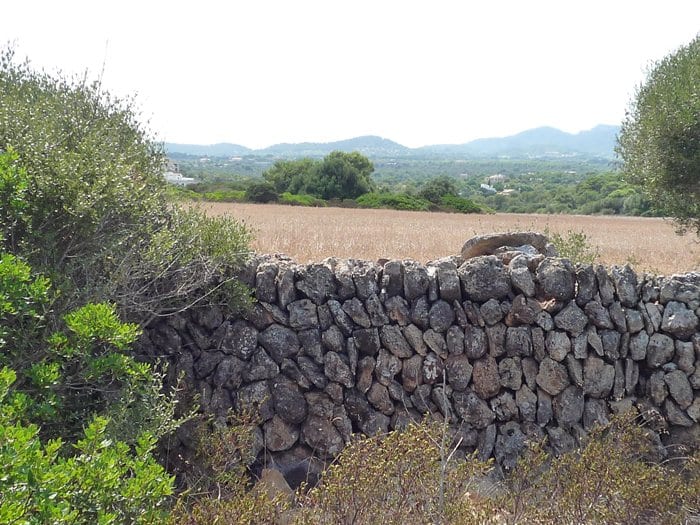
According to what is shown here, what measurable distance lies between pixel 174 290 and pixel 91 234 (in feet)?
4.22

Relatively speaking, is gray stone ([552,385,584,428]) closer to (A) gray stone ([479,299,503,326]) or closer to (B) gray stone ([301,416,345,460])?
(A) gray stone ([479,299,503,326])

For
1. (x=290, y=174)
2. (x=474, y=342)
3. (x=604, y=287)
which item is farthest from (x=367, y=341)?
(x=290, y=174)

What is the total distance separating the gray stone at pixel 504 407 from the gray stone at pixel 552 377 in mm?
417

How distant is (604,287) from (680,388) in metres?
1.50

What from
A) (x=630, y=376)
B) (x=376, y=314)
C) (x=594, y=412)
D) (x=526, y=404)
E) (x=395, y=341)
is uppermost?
(x=376, y=314)

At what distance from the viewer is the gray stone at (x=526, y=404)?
658 centimetres

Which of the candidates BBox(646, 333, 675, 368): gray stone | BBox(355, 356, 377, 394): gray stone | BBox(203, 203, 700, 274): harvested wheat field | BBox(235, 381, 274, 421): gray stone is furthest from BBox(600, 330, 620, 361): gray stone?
BBox(235, 381, 274, 421): gray stone

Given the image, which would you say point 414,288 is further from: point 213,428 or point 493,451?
point 213,428

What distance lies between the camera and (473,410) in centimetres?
653

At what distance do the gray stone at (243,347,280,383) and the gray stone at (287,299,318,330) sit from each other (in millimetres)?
493

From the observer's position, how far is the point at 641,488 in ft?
14.2

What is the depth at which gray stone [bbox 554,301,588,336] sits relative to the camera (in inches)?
261

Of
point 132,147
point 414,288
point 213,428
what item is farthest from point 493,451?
point 132,147

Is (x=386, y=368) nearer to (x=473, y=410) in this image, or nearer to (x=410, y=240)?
(x=473, y=410)
